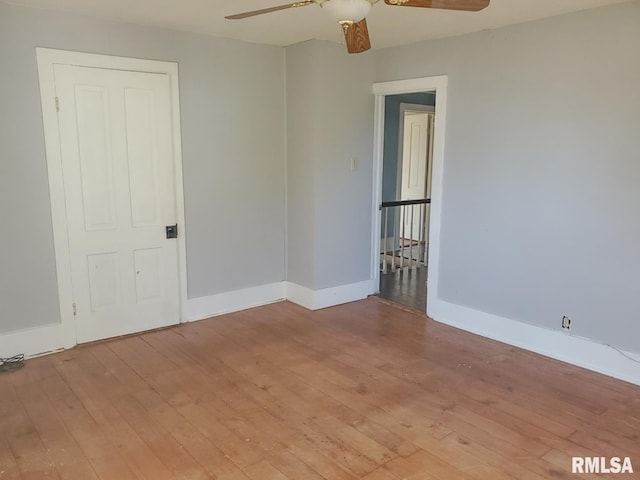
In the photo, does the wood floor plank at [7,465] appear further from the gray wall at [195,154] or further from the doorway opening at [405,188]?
the doorway opening at [405,188]

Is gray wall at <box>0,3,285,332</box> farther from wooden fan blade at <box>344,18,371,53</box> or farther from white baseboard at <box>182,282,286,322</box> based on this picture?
wooden fan blade at <box>344,18,371,53</box>

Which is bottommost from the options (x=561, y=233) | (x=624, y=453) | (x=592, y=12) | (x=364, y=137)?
(x=624, y=453)

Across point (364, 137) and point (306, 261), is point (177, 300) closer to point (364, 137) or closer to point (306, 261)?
point (306, 261)

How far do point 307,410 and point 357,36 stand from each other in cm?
208

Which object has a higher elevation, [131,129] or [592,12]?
[592,12]

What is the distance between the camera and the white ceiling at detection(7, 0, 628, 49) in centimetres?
321

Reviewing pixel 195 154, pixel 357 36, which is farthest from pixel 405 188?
pixel 357 36

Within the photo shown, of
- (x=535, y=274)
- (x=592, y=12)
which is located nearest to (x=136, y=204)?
(x=535, y=274)

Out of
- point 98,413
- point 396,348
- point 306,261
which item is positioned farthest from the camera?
point 306,261

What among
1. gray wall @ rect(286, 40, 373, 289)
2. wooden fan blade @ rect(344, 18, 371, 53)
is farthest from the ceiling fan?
gray wall @ rect(286, 40, 373, 289)

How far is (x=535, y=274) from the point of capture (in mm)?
3738

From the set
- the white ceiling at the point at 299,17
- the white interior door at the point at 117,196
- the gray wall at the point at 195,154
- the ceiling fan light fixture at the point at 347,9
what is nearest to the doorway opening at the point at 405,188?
the gray wall at the point at 195,154

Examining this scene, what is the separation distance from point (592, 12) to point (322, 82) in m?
2.12

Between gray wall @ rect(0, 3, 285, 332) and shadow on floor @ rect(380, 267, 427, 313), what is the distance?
3.99 ft
